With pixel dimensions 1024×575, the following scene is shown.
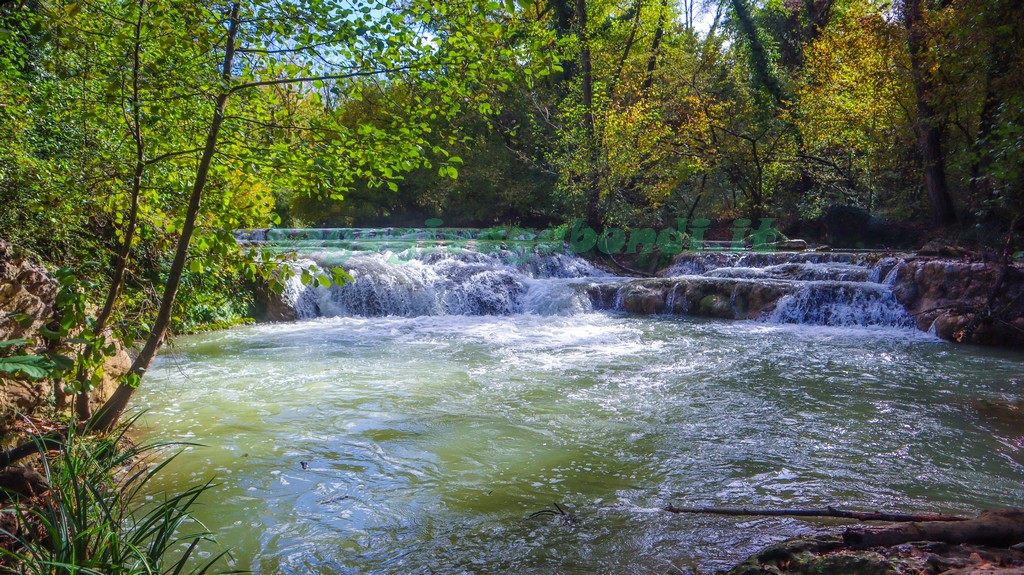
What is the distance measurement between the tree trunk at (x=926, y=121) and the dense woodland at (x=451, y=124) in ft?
0.24

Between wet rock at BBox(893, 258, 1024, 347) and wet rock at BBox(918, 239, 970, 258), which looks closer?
wet rock at BBox(893, 258, 1024, 347)

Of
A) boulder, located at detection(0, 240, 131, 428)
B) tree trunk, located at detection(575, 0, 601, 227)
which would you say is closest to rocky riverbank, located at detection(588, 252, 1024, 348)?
tree trunk, located at detection(575, 0, 601, 227)

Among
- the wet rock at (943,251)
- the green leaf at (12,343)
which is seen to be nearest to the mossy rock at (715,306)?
the wet rock at (943,251)

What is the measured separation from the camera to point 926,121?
42.5 ft

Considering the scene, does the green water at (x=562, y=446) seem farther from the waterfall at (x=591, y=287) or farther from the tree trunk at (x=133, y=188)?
the waterfall at (x=591, y=287)

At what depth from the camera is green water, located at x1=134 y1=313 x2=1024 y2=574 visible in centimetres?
321

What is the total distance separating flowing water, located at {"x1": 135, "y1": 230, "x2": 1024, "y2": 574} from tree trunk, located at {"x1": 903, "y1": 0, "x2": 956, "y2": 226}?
6026mm

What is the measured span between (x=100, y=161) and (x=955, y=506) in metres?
5.47

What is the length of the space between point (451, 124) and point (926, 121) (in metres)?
12.6

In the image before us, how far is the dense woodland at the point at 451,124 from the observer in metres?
2.84

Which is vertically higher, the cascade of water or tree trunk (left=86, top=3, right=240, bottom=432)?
tree trunk (left=86, top=3, right=240, bottom=432)

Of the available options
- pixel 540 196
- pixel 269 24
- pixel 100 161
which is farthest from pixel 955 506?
pixel 540 196

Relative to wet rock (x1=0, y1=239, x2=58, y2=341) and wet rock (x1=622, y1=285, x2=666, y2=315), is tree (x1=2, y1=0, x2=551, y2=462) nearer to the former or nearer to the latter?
wet rock (x1=0, y1=239, x2=58, y2=341)

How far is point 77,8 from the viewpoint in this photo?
2232 millimetres
